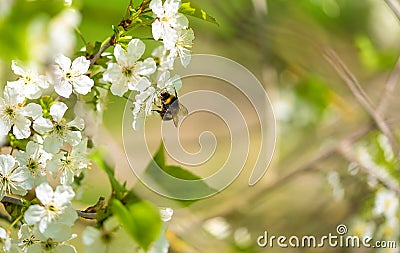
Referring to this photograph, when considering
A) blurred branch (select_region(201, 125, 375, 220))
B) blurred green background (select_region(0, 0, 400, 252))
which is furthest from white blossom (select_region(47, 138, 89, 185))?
blurred branch (select_region(201, 125, 375, 220))

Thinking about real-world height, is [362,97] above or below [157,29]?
below

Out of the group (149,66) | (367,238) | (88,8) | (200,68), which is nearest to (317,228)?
(367,238)

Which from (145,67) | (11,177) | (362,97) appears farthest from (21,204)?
(362,97)

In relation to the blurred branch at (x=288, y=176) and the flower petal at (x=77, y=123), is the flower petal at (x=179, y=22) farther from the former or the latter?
the blurred branch at (x=288, y=176)

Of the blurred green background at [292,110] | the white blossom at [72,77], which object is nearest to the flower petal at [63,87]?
the white blossom at [72,77]

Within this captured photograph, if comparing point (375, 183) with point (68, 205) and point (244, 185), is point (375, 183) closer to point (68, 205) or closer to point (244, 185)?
point (244, 185)

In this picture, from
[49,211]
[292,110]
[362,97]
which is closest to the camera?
[49,211]

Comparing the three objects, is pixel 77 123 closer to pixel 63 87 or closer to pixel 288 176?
pixel 63 87
